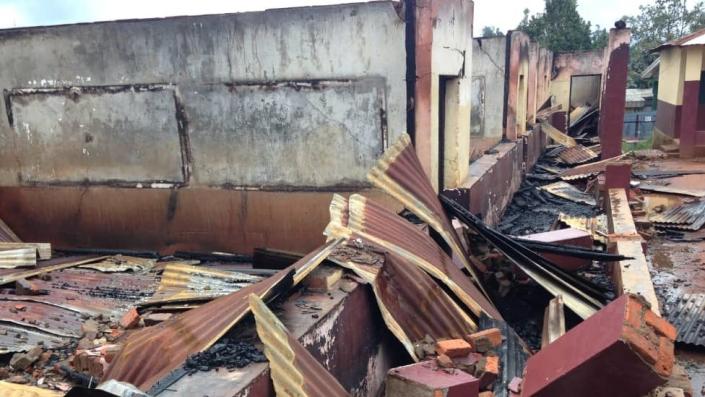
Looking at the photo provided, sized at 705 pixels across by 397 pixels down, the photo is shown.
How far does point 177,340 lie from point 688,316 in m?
4.48

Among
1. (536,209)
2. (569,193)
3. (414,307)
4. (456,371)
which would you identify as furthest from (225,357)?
(569,193)

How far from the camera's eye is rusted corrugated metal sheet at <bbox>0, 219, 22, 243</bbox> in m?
7.97

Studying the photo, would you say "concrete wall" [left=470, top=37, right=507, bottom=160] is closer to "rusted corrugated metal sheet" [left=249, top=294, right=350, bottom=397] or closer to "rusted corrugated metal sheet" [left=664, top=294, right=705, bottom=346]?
"rusted corrugated metal sheet" [left=664, top=294, right=705, bottom=346]

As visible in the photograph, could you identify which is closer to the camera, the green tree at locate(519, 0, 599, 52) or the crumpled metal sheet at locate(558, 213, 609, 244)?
the crumpled metal sheet at locate(558, 213, 609, 244)

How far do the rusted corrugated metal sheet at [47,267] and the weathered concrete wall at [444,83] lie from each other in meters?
4.62

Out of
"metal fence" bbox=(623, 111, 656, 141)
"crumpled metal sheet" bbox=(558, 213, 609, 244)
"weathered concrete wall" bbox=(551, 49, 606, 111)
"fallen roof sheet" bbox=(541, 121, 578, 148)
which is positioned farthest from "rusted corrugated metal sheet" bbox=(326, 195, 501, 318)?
"weathered concrete wall" bbox=(551, 49, 606, 111)

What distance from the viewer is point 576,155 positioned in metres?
15.8

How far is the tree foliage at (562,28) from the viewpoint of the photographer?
2838cm

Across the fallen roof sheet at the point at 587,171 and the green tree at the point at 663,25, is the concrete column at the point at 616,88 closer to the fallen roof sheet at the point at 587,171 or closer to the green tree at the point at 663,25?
the fallen roof sheet at the point at 587,171

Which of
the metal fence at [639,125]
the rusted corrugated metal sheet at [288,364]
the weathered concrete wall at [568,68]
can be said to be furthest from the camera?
the weathered concrete wall at [568,68]

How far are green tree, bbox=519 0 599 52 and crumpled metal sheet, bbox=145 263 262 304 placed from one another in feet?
88.7

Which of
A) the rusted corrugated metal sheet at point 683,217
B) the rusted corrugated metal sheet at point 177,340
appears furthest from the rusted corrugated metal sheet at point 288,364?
the rusted corrugated metal sheet at point 683,217

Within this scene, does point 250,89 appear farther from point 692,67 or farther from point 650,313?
point 692,67

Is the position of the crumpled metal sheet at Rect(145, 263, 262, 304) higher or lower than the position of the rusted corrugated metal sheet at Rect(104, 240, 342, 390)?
lower
